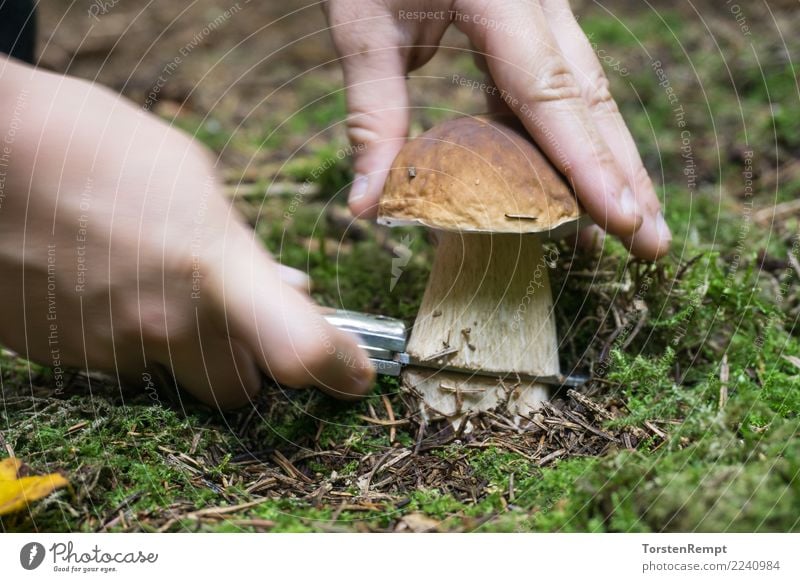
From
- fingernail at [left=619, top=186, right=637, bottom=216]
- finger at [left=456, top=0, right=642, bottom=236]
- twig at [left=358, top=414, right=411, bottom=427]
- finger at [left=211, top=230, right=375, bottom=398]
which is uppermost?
finger at [left=456, top=0, right=642, bottom=236]

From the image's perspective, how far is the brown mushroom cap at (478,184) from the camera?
1101 millimetres

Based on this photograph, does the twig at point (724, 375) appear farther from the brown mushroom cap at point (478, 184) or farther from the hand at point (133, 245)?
the hand at point (133, 245)

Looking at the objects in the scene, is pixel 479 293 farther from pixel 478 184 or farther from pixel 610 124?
pixel 610 124

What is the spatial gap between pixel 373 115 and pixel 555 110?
41 cm

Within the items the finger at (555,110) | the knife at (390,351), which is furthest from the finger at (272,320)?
the finger at (555,110)

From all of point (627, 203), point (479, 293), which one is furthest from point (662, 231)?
point (479, 293)

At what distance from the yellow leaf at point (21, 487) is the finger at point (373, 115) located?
2.57 ft

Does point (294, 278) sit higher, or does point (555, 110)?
point (555, 110)

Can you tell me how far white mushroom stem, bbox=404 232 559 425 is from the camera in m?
1.25

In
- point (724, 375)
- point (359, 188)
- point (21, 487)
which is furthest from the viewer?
point (359, 188)

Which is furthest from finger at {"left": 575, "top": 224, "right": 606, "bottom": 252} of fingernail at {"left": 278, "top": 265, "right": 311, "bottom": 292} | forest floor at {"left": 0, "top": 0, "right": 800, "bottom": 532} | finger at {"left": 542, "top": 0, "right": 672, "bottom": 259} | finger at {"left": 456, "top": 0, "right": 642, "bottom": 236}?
fingernail at {"left": 278, "top": 265, "right": 311, "bottom": 292}

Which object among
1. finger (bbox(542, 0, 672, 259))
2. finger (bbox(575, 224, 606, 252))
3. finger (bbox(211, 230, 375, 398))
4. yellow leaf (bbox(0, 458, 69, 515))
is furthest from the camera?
finger (bbox(575, 224, 606, 252))

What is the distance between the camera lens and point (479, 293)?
50.0 inches

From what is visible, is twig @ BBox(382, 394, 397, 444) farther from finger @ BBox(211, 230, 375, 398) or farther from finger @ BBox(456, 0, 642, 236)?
finger @ BBox(456, 0, 642, 236)
